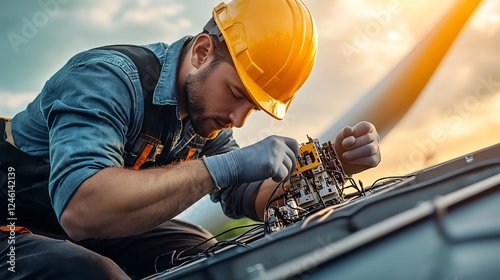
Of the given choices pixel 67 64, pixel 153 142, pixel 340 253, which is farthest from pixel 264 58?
pixel 340 253

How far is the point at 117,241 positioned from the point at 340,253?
5.46 feet

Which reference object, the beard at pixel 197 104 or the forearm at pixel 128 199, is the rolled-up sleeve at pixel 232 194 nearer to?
the beard at pixel 197 104

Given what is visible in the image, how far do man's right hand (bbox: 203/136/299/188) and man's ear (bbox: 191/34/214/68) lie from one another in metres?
0.49

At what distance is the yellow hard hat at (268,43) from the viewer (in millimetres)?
1952

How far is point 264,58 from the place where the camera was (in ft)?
6.43

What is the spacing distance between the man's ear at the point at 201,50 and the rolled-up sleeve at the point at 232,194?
24.7 inches

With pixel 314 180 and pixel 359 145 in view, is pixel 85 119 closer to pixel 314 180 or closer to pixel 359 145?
pixel 314 180

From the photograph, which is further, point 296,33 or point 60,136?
point 296,33

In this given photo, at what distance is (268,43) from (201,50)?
310 millimetres

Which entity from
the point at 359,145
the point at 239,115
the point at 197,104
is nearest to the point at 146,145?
the point at 197,104

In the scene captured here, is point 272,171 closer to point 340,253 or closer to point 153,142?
point 153,142

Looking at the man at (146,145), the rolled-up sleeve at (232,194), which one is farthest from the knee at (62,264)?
the rolled-up sleeve at (232,194)

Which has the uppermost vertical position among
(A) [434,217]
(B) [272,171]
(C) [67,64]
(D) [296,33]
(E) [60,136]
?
(C) [67,64]

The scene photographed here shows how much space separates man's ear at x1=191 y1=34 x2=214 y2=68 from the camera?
2033 millimetres
